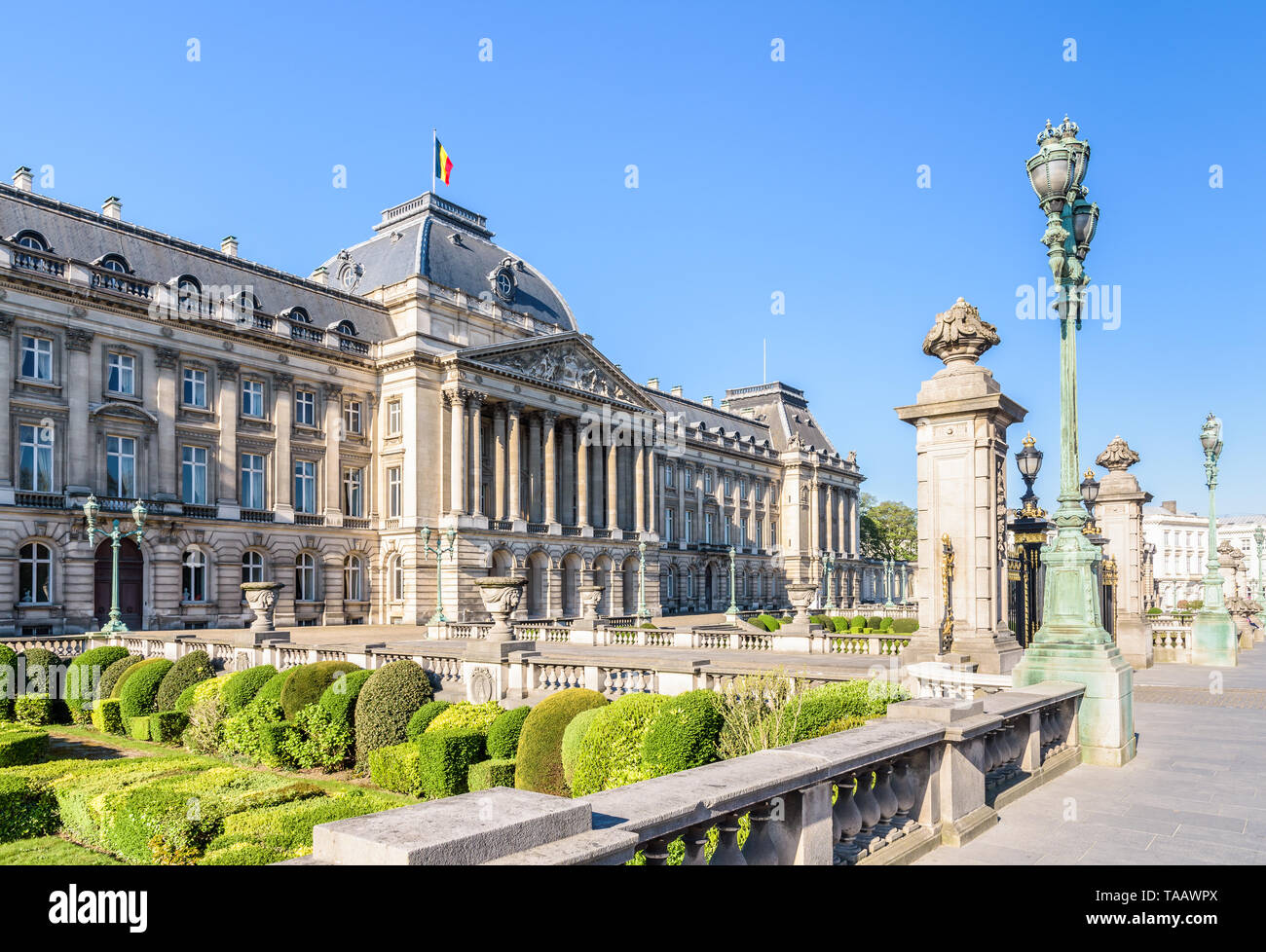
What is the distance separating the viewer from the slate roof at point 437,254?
174 ft

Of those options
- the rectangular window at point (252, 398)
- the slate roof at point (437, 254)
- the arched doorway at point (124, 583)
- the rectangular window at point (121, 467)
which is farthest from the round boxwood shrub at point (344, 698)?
the slate roof at point (437, 254)

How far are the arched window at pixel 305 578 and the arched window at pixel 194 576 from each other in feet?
16.7

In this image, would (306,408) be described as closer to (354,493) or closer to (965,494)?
(354,493)

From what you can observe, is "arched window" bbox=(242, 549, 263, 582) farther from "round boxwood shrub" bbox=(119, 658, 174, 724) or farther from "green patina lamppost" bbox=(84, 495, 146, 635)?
"round boxwood shrub" bbox=(119, 658, 174, 724)

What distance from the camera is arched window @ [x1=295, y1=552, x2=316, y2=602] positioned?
4694cm

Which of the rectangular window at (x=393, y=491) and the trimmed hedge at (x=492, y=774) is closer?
the trimmed hedge at (x=492, y=774)

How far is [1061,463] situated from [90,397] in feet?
129

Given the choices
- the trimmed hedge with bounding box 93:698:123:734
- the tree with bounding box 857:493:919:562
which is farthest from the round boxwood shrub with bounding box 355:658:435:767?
the tree with bounding box 857:493:919:562

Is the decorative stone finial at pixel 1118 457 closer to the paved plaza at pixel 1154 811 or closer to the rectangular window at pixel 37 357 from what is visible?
the paved plaza at pixel 1154 811

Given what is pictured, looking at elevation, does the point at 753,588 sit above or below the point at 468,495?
below

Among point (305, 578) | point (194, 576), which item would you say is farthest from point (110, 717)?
point (305, 578)

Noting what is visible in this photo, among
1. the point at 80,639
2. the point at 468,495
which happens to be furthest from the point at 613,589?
the point at 80,639
